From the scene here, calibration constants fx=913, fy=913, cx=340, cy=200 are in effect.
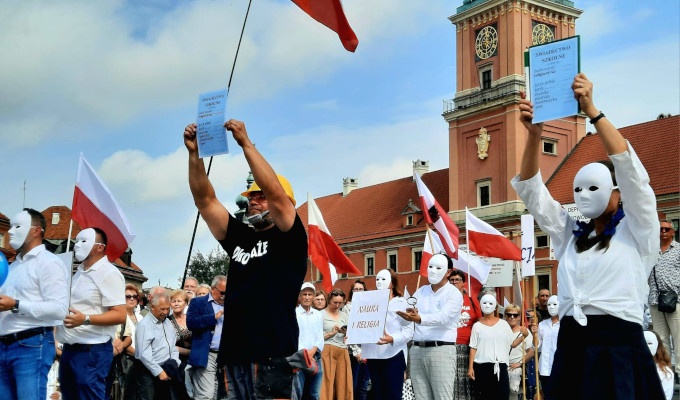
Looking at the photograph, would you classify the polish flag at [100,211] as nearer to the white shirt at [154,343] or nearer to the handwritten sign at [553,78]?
the white shirt at [154,343]

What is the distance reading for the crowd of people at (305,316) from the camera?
5227mm

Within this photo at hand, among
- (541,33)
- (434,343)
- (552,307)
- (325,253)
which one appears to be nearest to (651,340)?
(434,343)

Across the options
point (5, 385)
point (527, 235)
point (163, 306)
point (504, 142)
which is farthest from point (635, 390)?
point (504, 142)

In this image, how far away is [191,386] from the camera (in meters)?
12.5

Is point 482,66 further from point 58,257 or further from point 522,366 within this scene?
point 58,257

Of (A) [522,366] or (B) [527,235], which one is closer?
(A) [522,366]

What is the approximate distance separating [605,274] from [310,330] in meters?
8.99

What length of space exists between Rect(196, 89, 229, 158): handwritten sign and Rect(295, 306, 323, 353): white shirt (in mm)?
7868

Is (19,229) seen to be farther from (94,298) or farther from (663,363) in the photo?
(663,363)

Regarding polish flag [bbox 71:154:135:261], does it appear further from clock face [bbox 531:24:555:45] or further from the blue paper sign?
clock face [bbox 531:24:555:45]

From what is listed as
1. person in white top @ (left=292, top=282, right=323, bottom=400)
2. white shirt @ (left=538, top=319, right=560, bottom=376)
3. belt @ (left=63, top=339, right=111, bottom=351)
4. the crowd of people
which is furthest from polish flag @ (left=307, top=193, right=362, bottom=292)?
belt @ (left=63, top=339, right=111, bottom=351)

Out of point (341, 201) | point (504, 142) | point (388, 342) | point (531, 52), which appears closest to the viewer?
point (531, 52)

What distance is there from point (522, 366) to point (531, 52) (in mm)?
Result: 11378

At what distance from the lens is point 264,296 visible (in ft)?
19.8
